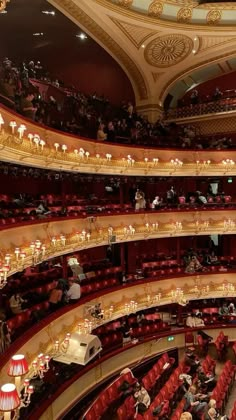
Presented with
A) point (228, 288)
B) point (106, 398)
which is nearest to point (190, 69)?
point (228, 288)

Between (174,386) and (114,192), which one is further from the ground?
(114,192)

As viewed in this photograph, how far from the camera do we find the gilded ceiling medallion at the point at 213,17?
47.7 feet

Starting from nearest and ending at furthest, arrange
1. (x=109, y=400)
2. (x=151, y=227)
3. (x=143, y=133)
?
1. (x=109, y=400)
2. (x=151, y=227)
3. (x=143, y=133)

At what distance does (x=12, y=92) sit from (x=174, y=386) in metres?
9.60

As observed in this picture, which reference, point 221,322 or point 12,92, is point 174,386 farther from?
point 12,92

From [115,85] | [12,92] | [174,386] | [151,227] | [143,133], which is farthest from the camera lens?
[115,85]

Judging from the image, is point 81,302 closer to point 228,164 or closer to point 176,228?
point 176,228

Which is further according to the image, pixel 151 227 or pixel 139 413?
pixel 151 227

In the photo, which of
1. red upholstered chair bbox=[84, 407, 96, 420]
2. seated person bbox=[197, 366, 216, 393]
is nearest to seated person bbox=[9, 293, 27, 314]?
red upholstered chair bbox=[84, 407, 96, 420]

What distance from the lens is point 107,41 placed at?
51.9 feet

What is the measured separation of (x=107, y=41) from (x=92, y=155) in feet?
17.6

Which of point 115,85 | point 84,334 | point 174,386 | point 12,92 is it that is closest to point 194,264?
point 174,386

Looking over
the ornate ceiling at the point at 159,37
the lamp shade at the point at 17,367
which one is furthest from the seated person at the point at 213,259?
the lamp shade at the point at 17,367

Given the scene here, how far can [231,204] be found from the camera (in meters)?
17.3
